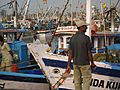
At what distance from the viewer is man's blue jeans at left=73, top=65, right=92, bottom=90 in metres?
6.74

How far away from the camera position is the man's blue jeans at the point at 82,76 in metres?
6.74

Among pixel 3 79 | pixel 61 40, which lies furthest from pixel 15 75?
pixel 61 40

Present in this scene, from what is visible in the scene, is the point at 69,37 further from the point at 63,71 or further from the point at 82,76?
the point at 82,76

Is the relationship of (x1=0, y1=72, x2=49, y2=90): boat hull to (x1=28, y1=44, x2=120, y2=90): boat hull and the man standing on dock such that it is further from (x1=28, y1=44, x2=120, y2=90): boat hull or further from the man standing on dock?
the man standing on dock

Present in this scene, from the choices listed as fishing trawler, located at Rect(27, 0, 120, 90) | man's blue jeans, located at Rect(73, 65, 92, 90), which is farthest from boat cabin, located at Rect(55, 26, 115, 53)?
man's blue jeans, located at Rect(73, 65, 92, 90)

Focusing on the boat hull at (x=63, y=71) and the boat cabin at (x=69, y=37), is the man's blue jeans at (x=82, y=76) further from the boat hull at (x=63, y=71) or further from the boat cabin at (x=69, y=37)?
the boat cabin at (x=69, y=37)

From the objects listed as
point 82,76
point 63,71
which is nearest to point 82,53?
point 82,76

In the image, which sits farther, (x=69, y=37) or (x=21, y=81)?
(x=69, y=37)

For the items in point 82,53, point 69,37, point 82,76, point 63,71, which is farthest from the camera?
point 69,37

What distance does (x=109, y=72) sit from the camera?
7.79m

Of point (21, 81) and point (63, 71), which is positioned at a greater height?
point (63, 71)

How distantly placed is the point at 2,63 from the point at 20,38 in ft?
17.8

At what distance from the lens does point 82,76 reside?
690 centimetres

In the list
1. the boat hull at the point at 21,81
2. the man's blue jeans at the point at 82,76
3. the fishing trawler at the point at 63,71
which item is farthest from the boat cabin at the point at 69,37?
the man's blue jeans at the point at 82,76
